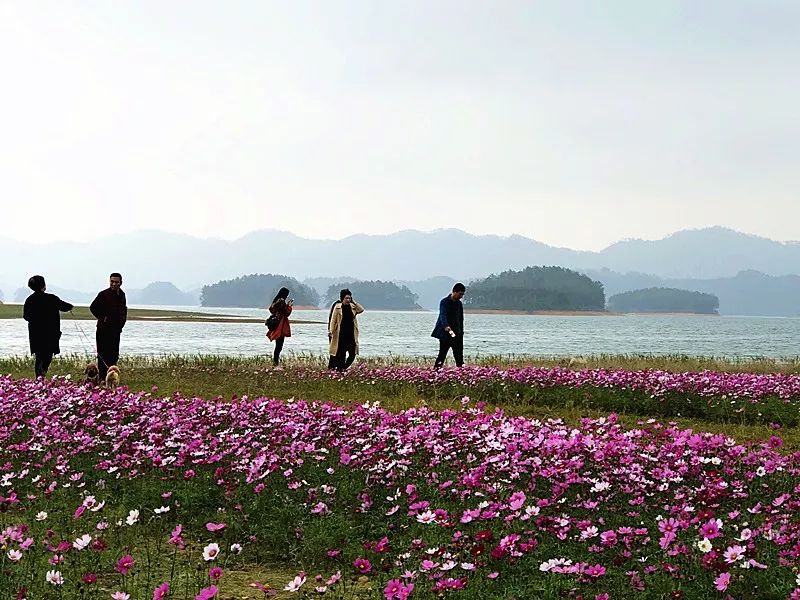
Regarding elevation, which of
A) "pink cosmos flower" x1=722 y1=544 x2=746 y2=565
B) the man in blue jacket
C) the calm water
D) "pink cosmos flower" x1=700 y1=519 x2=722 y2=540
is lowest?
the calm water

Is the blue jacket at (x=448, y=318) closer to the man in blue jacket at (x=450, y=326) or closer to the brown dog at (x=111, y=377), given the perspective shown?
the man in blue jacket at (x=450, y=326)

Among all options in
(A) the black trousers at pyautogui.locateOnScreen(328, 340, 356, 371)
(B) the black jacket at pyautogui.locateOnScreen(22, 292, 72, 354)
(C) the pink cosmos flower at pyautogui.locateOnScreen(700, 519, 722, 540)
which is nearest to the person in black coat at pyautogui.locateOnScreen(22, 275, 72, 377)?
(B) the black jacket at pyautogui.locateOnScreen(22, 292, 72, 354)

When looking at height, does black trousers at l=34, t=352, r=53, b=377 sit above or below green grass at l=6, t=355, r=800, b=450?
above

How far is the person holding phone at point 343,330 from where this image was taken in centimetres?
2102

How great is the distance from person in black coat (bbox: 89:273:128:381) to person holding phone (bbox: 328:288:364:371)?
542 cm

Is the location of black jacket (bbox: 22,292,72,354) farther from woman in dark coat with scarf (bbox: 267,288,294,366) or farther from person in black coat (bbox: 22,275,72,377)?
woman in dark coat with scarf (bbox: 267,288,294,366)

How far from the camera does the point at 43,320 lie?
17.5m

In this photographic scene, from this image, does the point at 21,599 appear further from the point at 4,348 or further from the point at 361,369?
the point at 4,348

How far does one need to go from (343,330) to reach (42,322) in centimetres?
699

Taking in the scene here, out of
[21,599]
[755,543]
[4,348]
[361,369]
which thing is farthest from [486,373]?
[4,348]

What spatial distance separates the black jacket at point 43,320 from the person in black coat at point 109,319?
0.95 metres

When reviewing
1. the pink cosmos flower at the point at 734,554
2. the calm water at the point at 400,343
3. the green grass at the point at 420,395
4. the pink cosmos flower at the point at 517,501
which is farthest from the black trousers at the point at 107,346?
the calm water at the point at 400,343

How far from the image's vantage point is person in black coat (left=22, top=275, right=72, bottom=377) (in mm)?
17406

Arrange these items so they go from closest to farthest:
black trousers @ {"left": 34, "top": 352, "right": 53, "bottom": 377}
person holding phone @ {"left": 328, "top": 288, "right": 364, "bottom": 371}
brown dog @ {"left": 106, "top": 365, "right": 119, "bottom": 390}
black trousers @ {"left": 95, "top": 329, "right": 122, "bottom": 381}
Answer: brown dog @ {"left": 106, "top": 365, "right": 119, "bottom": 390}
black trousers @ {"left": 95, "top": 329, "right": 122, "bottom": 381}
black trousers @ {"left": 34, "top": 352, "right": 53, "bottom": 377}
person holding phone @ {"left": 328, "top": 288, "right": 364, "bottom": 371}
